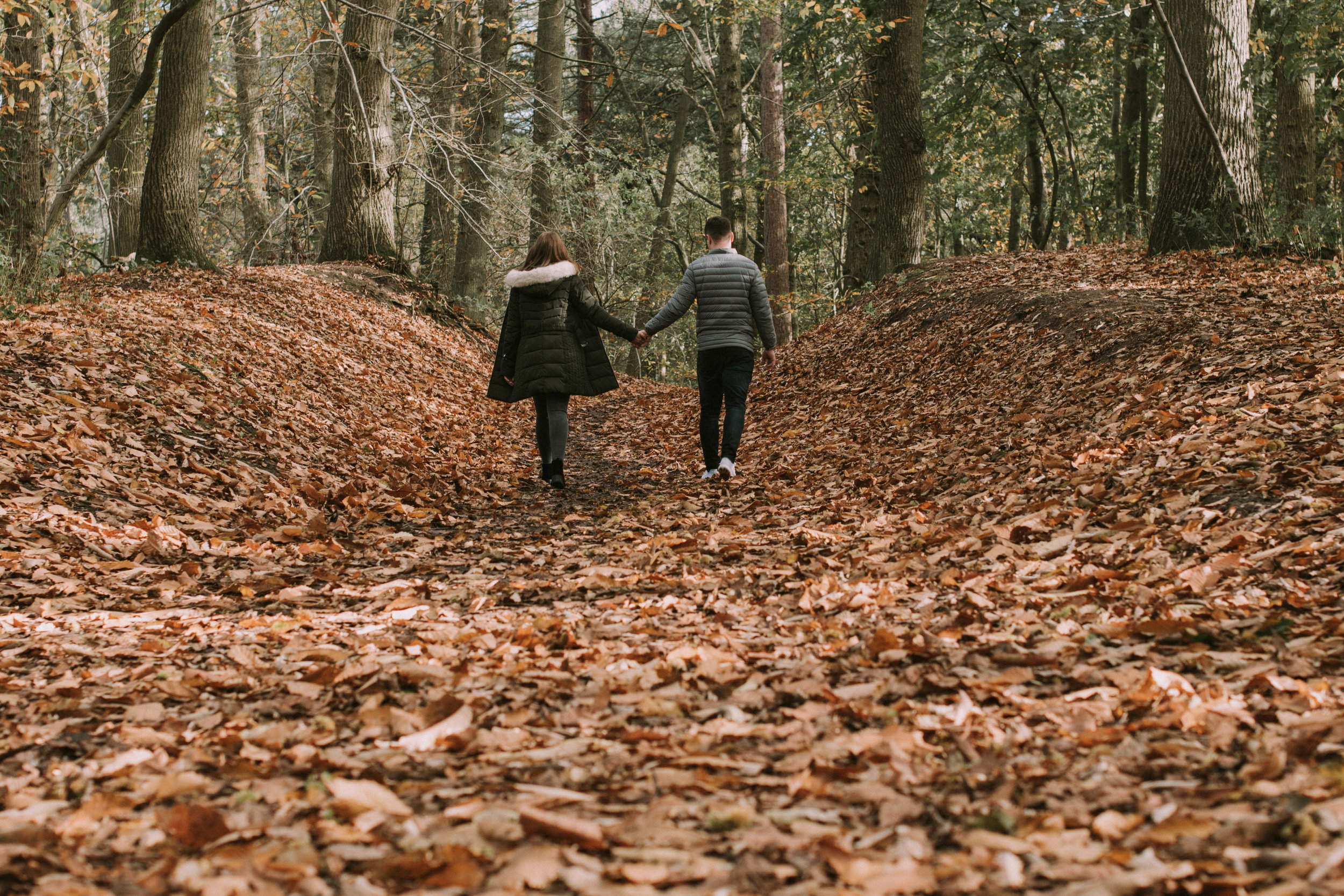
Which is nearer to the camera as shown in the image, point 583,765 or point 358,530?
point 583,765

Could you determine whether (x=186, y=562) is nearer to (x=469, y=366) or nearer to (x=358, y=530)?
(x=358, y=530)

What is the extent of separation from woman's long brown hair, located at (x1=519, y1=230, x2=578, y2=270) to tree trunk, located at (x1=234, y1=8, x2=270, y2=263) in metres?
9.75

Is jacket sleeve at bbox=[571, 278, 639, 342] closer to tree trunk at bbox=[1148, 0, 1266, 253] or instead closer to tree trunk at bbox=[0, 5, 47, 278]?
tree trunk at bbox=[0, 5, 47, 278]

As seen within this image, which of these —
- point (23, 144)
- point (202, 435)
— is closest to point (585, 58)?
point (23, 144)

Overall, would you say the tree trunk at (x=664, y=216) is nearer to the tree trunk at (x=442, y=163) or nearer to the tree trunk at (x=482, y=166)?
the tree trunk at (x=442, y=163)

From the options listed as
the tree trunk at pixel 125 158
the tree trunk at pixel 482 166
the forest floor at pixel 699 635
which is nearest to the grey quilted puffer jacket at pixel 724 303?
the forest floor at pixel 699 635

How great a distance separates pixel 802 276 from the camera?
32.3 m

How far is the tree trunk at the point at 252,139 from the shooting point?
54.2 feet

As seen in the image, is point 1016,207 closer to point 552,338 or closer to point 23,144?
point 552,338

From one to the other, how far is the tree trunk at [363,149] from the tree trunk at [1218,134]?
32.8ft

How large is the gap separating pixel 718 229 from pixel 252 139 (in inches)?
546

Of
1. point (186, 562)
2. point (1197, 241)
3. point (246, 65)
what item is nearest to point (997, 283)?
point (1197, 241)

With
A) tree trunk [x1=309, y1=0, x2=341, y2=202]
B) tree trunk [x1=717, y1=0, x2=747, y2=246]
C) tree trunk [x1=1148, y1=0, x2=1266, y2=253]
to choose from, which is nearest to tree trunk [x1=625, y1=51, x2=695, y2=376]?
tree trunk [x1=717, y1=0, x2=747, y2=246]

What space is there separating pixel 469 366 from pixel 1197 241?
9206 mm
